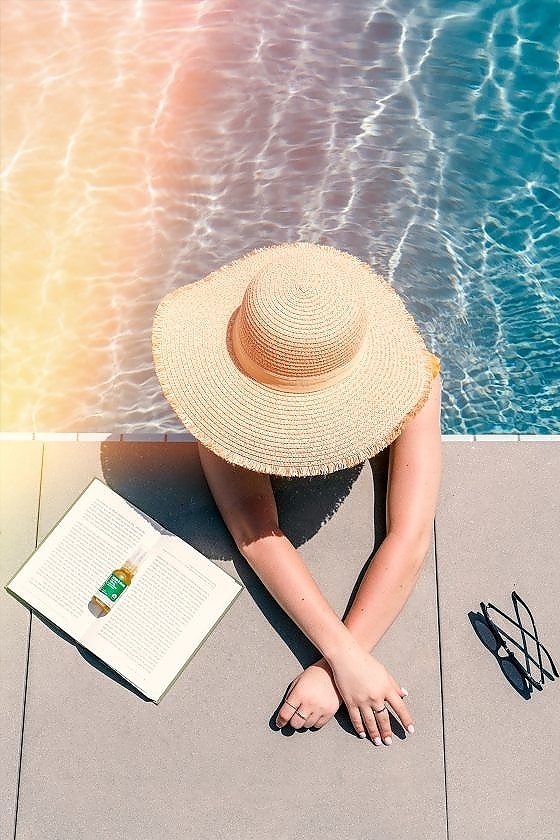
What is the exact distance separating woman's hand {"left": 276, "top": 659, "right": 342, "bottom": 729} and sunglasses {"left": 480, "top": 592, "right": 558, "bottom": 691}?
736 millimetres

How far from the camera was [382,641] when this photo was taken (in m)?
3.67

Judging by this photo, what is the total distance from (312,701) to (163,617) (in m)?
0.71

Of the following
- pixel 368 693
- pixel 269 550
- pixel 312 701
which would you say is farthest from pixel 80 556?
pixel 368 693

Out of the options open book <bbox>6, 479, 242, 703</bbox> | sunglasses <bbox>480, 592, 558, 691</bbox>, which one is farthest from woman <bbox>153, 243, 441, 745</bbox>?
sunglasses <bbox>480, 592, 558, 691</bbox>

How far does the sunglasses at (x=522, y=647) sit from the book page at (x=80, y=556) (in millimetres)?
1525

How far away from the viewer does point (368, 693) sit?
341cm

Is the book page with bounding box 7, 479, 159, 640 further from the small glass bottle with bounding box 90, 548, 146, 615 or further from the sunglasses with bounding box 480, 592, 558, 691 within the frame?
the sunglasses with bounding box 480, 592, 558, 691

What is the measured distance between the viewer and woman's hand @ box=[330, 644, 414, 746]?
3393mm

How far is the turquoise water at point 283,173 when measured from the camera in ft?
16.0

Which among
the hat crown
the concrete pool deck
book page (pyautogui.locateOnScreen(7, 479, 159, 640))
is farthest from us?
book page (pyautogui.locateOnScreen(7, 479, 159, 640))

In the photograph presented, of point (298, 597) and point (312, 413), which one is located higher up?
point (312, 413)

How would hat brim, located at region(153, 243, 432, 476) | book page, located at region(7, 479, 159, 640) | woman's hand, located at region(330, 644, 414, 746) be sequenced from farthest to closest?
book page, located at region(7, 479, 159, 640)
woman's hand, located at region(330, 644, 414, 746)
hat brim, located at region(153, 243, 432, 476)

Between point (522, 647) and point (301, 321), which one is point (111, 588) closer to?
point (301, 321)

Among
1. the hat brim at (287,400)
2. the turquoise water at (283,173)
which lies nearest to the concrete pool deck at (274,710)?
the hat brim at (287,400)
